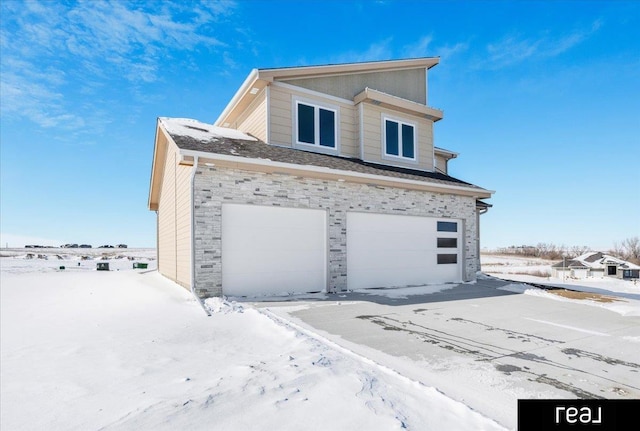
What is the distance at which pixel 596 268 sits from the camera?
108 ft

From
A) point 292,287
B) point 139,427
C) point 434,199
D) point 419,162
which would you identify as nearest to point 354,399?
point 139,427

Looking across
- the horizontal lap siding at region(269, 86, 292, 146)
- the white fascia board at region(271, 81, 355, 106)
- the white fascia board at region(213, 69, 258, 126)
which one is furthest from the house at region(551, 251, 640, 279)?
the white fascia board at region(213, 69, 258, 126)

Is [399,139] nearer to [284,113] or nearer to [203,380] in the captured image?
[284,113]

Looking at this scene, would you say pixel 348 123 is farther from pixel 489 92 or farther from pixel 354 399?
pixel 354 399

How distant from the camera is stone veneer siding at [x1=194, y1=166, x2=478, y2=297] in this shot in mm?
7945

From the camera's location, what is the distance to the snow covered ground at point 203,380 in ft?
8.48

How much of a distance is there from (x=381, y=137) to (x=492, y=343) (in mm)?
8912

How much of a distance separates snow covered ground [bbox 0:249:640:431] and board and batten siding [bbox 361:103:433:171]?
7758 millimetres

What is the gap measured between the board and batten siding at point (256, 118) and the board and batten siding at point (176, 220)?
2654 mm

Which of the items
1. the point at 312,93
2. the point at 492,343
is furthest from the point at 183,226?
the point at 492,343

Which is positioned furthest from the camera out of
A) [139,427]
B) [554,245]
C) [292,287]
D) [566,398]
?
[554,245]

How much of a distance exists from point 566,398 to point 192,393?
11.3ft

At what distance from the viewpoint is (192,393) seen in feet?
10.0

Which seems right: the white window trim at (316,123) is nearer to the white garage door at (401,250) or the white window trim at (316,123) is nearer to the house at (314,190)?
the house at (314,190)
